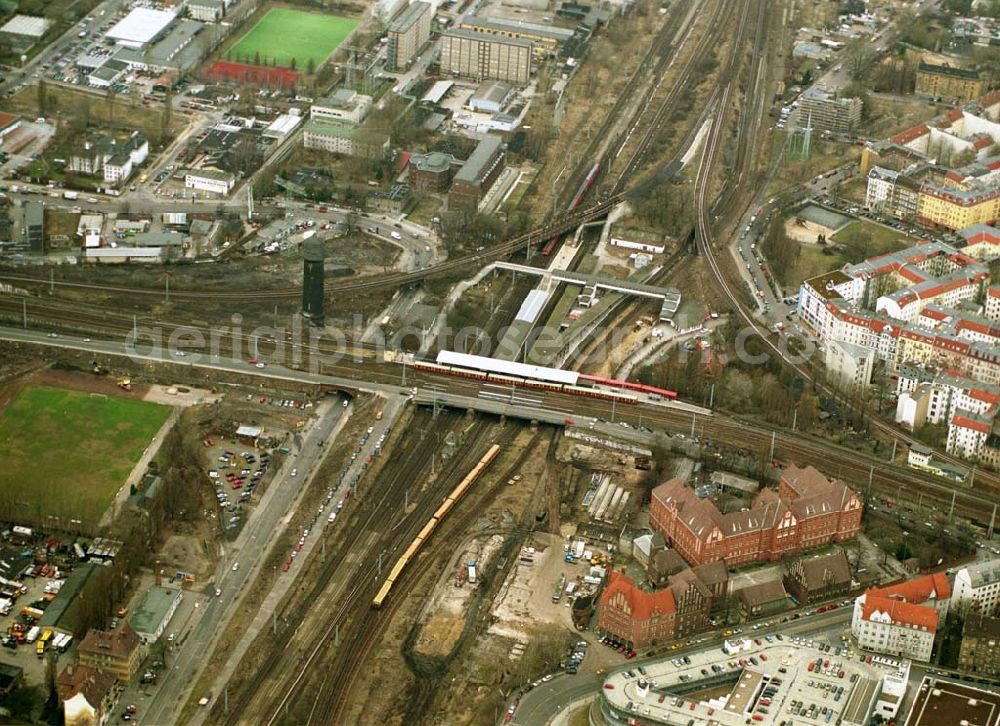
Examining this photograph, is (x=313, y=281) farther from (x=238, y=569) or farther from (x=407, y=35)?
(x=407, y=35)

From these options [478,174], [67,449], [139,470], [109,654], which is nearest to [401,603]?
[109,654]

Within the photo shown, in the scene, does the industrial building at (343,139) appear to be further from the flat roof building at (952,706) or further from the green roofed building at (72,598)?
the flat roof building at (952,706)

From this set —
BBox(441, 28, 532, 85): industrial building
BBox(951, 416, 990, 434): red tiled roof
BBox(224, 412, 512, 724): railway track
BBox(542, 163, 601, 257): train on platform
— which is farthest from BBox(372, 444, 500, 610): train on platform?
BBox(441, 28, 532, 85): industrial building

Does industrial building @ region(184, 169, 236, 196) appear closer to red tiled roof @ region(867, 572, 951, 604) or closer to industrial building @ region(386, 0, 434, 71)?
industrial building @ region(386, 0, 434, 71)

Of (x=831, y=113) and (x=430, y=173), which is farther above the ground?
(x=430, y=173)

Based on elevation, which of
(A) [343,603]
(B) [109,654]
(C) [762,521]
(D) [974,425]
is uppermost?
(C) [762,521]

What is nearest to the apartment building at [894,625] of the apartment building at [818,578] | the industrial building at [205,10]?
the apartment building at [818,578]
